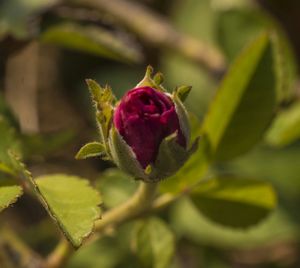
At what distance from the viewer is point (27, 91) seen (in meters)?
2.07

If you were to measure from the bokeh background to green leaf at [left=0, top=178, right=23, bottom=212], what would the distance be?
138 millimetres

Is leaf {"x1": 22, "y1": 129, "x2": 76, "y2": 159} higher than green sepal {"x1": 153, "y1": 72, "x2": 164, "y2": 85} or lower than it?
lower

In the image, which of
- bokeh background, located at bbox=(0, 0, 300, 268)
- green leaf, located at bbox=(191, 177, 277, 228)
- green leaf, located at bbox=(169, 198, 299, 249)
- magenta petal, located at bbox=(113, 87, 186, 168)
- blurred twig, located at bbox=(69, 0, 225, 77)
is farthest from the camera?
blurred twig, located at bbox=(69, 0, 225, 77)

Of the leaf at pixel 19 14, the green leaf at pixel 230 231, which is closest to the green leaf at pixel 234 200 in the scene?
the leaf at pixel 19 14

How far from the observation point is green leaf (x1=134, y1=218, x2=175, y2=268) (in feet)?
3.32

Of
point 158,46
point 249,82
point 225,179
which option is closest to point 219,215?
point 225,179

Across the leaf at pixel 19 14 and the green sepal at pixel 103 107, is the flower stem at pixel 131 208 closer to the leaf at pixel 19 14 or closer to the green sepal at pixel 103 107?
the green sepal at pixel 103 107

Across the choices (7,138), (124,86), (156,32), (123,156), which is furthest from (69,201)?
(124,86)

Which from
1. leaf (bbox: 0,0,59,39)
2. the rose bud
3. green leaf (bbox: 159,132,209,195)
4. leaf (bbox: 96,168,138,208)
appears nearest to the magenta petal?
the rose bud

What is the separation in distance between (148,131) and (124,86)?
1352 millimetres

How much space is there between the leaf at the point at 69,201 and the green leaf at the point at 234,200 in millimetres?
199

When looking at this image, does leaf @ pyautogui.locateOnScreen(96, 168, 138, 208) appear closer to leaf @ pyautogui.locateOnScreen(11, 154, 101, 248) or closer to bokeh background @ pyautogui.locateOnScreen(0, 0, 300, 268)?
bokeh background @ pyautogui.locateOnScreen(0, 0, 300, 268)

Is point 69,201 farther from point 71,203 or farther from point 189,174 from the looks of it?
point 189,174

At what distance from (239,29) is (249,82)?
51 cm
